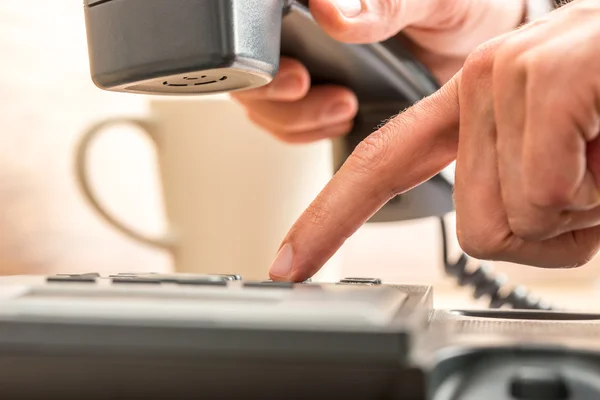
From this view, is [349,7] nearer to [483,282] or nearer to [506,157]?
[506,157]

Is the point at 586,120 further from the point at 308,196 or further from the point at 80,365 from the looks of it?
the point at 308,196

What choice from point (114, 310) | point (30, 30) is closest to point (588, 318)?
point (114, 310)

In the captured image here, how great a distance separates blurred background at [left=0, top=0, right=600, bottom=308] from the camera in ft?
1.99

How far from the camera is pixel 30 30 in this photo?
31.9 inches

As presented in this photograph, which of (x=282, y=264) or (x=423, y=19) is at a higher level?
(x=423, y=19)

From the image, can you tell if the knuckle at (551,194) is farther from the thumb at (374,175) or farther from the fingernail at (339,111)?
the fingernail at (339,111)

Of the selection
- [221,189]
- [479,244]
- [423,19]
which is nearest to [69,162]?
[221,189]

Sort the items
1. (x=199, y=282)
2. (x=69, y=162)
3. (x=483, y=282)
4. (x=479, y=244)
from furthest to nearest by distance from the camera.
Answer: (x=69, y=162), (x=483, y=282), (x=479, y=244), (x=199, y=282)

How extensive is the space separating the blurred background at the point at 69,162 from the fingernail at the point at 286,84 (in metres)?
0.04

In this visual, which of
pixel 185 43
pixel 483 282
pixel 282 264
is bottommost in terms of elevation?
pixel 483 282

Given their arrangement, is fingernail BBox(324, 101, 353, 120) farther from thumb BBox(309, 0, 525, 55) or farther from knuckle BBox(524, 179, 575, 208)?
knuckle BBox(524, 179, 575, 208)

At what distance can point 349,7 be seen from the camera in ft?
1.50

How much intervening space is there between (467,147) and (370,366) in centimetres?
19

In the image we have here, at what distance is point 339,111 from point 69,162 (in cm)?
36
